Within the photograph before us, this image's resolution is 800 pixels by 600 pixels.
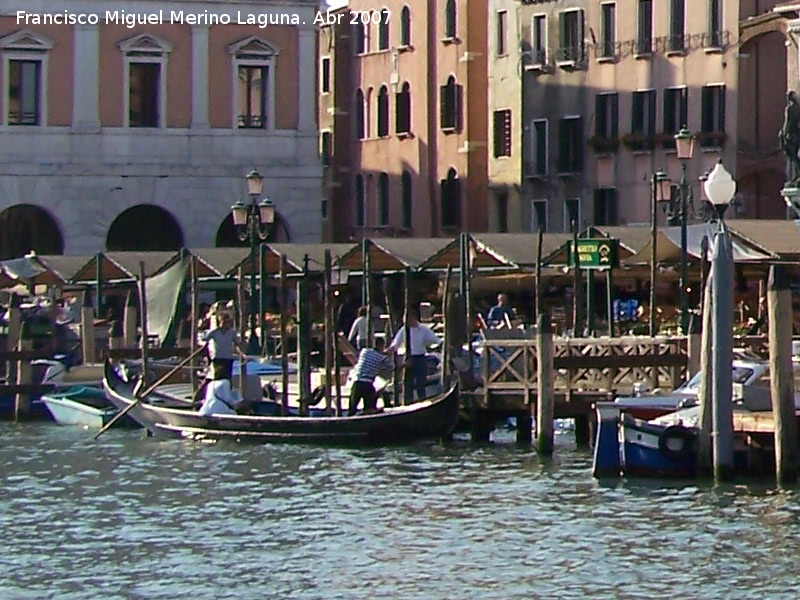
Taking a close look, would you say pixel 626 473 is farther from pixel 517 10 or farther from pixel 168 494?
pixel 517 10

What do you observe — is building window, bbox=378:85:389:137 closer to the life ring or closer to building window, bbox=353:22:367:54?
building window, bbox=353:22:367:54

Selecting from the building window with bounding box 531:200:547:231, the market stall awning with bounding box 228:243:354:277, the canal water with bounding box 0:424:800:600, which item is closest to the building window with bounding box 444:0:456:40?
the building window with bounding box 531:200:547:231

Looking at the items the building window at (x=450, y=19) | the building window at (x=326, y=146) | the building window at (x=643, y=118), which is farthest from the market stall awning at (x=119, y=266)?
the building window at (x=326, y=146)

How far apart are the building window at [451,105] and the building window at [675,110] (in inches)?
290

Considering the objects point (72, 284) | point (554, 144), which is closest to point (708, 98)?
point (554, 144)

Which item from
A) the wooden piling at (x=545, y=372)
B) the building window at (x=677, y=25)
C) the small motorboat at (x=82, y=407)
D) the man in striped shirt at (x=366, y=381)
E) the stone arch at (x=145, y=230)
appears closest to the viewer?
the wooden piling at (x=545, y=372)

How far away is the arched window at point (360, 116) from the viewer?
6128 cm

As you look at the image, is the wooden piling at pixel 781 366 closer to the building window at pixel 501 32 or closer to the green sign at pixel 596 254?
the green sign at pixel 596 254

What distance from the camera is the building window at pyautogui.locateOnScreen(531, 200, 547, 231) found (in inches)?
2128

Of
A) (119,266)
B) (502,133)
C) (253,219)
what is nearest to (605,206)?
(502,133)

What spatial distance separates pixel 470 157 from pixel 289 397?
25.6 m

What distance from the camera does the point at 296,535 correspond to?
21406mm

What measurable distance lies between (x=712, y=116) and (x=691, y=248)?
A: 542 inches

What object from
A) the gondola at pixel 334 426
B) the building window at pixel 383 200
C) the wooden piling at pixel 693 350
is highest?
the building window at pixel 383 200
